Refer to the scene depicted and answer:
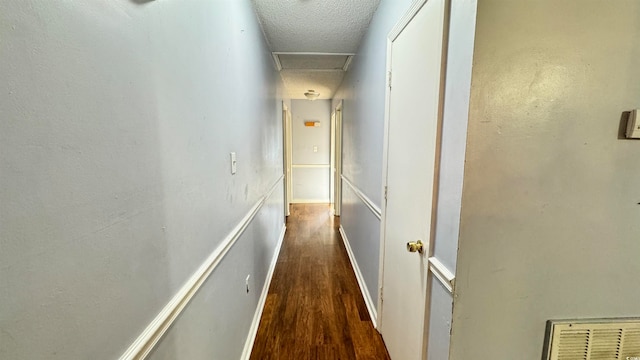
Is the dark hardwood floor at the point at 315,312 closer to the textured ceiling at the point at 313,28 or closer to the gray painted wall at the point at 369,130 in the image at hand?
the gray painted wall at the point at 369,130

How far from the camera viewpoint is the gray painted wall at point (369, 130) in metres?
1.79

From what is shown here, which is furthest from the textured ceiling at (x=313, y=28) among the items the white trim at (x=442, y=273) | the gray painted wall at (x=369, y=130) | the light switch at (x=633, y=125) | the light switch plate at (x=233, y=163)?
the white trim at (x=442, y=273)

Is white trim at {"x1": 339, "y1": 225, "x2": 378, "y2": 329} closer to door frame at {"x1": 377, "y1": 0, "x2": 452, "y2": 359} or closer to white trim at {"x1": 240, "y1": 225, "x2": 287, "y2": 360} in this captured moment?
door frame at {"x1": 377, "y1": 0, "x2": 452, "y2": 359}

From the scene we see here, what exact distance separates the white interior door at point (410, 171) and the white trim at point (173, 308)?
90 cm

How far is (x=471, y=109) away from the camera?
80cm

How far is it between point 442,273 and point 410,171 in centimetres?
51

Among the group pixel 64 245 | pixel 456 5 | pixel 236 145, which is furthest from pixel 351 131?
pixel 64 245

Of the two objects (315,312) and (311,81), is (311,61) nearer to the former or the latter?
(311,81)

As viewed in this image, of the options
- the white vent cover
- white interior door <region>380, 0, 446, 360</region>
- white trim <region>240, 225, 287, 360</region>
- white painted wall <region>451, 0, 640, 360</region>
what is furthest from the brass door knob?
white trim <region>240, 225, 287, 360</region>

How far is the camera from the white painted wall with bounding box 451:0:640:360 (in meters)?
0.79

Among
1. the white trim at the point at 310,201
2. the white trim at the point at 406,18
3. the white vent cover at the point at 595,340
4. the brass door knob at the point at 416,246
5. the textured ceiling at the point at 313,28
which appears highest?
the textured ceiling at the point at 313,28

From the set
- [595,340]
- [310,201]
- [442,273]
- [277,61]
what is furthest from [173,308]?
[310,201]

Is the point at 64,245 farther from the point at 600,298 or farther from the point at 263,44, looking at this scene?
the point at 263,44

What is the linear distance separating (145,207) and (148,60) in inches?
15.3
